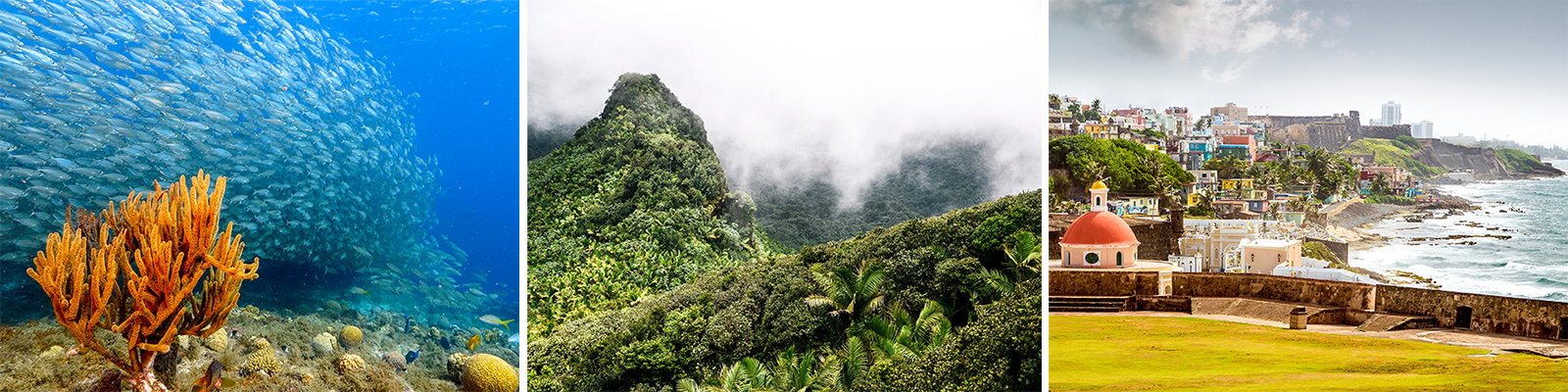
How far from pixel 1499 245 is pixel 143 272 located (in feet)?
29.7

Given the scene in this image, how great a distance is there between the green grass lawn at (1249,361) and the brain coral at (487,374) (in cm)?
431

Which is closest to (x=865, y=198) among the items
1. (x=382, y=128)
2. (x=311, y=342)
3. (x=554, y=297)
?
(x=554, y=297)

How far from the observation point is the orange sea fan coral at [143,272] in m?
3.53

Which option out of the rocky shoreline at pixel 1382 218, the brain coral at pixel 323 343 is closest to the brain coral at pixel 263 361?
the brain coral at pixel 323 343

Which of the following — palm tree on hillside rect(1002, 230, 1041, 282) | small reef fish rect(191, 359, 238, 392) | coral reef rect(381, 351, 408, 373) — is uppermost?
palm tree on hillside rect(1002, 230, 1041, 282)

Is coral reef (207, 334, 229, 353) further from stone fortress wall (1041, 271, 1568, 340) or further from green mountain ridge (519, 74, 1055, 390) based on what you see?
stone fortress wall (1041, 271, 1568, 340)

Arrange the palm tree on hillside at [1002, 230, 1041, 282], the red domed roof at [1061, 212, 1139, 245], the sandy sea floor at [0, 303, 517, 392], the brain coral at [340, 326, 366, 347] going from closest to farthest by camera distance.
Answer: the sandy sea floor at [0, 303, 517, 392] < the brain coral at [340, 326, 366, 347] < the palm tree on hillside at [1002, 230, 1041, 282] < the red domed roof at [1061, 212, 1139, 245]

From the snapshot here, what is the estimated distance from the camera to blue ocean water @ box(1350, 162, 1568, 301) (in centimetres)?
545

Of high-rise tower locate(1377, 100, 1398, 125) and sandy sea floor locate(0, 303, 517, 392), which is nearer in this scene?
sandy sea floor locate(0, 303, 517, 392)

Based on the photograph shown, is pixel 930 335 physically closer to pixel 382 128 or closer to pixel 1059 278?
pixel 1059 278

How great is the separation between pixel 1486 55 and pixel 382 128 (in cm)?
880

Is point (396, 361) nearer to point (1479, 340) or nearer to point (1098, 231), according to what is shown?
point (1098, 231)

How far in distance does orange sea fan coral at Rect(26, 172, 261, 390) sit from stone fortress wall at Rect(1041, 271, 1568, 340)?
5.68 meters

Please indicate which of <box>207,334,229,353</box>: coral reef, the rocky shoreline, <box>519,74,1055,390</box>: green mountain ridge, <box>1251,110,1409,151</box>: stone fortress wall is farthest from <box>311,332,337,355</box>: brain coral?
the rocky shoreline
